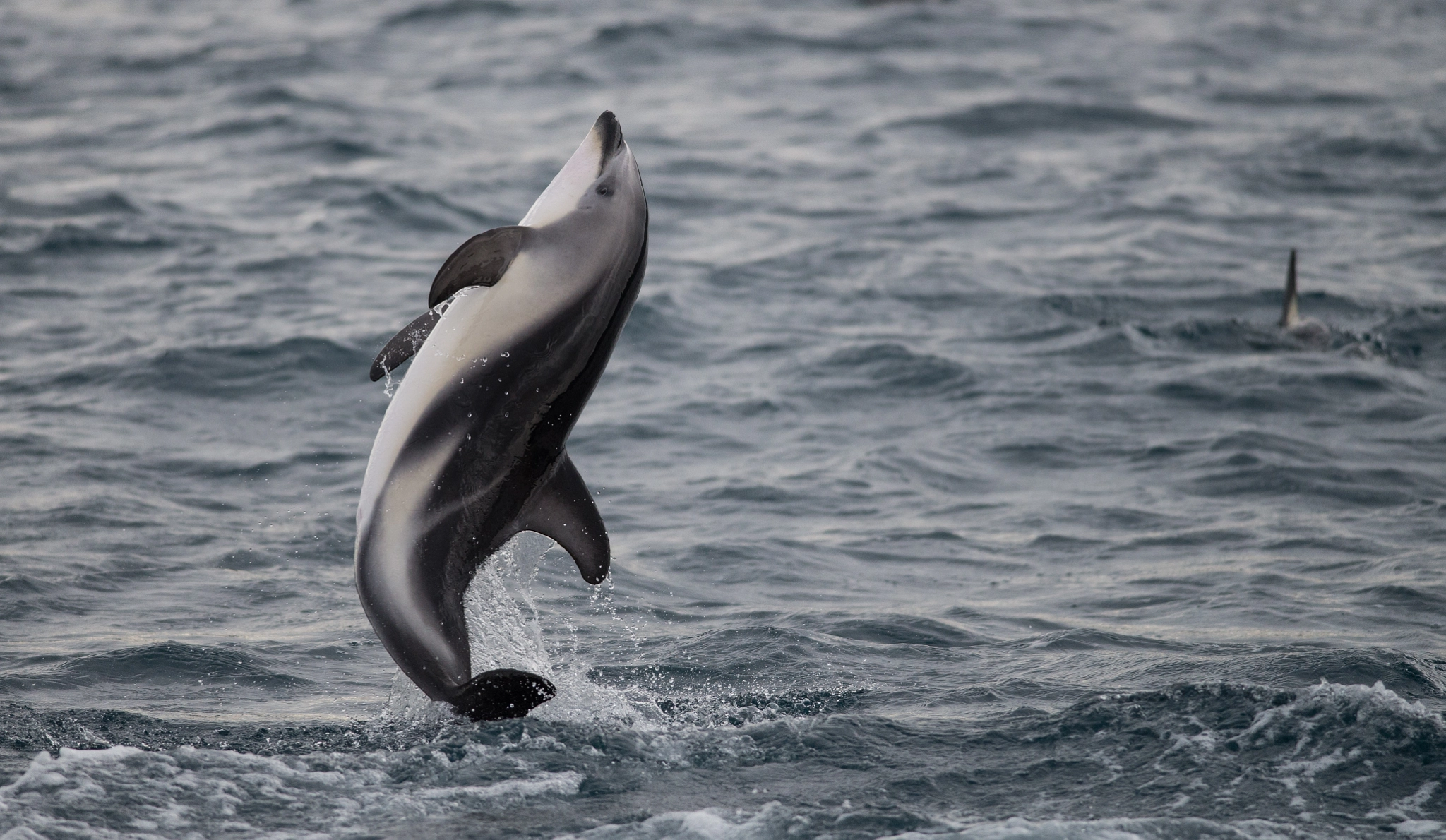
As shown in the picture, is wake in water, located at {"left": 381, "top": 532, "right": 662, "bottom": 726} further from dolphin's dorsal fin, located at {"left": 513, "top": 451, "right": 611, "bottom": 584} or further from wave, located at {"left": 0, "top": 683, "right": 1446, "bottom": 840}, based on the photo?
dolphin's dorsal fin, located at {"left": 513, "top": 451, "right": 611, "bottom": 584}

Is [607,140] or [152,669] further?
[152,669]

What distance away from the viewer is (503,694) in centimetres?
681

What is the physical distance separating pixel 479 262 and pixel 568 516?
123cm

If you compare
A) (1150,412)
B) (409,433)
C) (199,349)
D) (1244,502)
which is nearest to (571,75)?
(199,349)

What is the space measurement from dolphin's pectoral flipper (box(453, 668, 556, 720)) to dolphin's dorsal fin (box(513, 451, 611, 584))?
72cm

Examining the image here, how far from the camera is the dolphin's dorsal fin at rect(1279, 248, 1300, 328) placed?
15251 mm

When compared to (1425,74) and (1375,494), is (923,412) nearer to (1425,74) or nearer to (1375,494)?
(1375,494)

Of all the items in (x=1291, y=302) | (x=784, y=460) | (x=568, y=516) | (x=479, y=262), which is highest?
(x=479, y=262)

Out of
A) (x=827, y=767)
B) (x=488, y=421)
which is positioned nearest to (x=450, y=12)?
(x=488, y=421)

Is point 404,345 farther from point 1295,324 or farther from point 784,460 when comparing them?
point 1295,324

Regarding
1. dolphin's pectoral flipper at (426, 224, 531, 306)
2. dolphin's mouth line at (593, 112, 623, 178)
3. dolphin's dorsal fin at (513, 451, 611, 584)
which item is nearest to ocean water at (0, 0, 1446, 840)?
dolphin's dorsal fin at (513, 451, 611, 584)

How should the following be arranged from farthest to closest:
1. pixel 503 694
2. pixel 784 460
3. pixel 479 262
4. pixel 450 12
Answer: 1. pixel 450 12
2. pixel 784 460
3. pixel 479 262
4. pixel 503 694

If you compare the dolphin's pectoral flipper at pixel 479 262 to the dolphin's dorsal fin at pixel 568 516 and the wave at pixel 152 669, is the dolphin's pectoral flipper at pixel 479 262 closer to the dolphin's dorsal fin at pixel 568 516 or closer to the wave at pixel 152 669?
the dolphin's dorsal fin at pixel 568 516

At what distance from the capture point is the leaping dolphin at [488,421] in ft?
22.2
